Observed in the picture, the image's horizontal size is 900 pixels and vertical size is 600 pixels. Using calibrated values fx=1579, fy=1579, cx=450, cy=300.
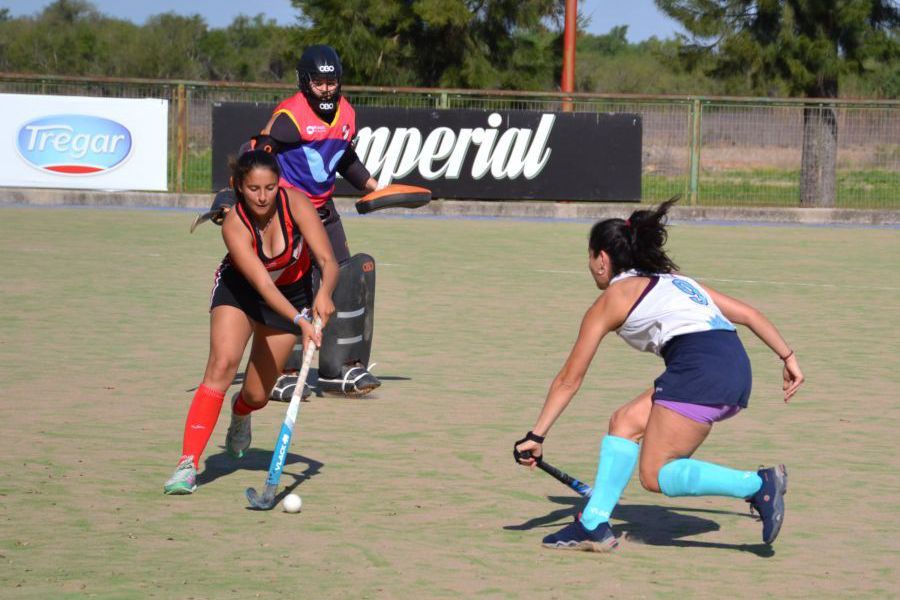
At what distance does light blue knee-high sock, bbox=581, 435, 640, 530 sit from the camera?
582 cm

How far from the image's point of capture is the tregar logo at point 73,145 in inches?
978

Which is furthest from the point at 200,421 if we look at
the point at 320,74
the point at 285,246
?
the point at 320,74

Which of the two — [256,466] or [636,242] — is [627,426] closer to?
[636,242]

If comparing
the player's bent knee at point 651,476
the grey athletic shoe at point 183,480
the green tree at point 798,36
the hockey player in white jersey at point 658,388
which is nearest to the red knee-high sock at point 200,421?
the grey athletic shoe at point 183,480

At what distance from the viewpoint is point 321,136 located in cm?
920

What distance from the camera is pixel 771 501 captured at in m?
5.81

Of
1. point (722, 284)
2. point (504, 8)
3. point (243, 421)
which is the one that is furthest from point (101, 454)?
point (504, 8)

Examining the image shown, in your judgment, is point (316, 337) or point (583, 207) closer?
point (316, 337)

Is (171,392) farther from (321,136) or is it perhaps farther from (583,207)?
(583,207)

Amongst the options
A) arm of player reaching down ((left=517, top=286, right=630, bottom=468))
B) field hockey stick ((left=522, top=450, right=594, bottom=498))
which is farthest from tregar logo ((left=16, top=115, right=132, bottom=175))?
arm of player reaching down ((left=517, top=286, right=630, bottom=468))

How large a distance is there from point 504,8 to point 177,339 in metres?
27.8

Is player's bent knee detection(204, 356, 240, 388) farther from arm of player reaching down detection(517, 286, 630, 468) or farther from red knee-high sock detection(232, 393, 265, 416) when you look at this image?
arm of player reaching down detection(517, 286, 630, 468)

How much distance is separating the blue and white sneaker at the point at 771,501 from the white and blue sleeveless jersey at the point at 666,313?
58 cm

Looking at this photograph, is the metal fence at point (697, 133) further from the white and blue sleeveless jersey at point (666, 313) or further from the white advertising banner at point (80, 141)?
the white and blue sleeveless jersey at point (666, 313)
